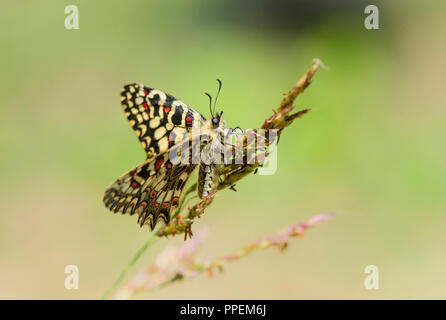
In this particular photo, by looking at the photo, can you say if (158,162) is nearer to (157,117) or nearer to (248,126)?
(157,117)

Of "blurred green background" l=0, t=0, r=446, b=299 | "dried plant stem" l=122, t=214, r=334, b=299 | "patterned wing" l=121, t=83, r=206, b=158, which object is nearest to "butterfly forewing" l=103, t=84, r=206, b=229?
"patterned wing" l=121, t=83, r=206, b=158

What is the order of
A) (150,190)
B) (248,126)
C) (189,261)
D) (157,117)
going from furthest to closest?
(248,126)
(157,117)
(150,190)
(189,261)

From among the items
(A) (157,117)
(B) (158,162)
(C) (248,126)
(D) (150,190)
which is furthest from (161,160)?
(C) (248,126)

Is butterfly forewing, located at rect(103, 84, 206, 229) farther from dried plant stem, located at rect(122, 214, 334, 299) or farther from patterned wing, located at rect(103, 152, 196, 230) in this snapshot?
dried plant stem, located at rect(122, 214, 334, 299)

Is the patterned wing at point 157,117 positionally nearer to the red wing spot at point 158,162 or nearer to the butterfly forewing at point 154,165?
the butterfly forewing at point 154,165

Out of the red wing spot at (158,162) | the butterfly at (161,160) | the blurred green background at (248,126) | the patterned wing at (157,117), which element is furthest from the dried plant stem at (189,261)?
the blurred green background at (248,126)
